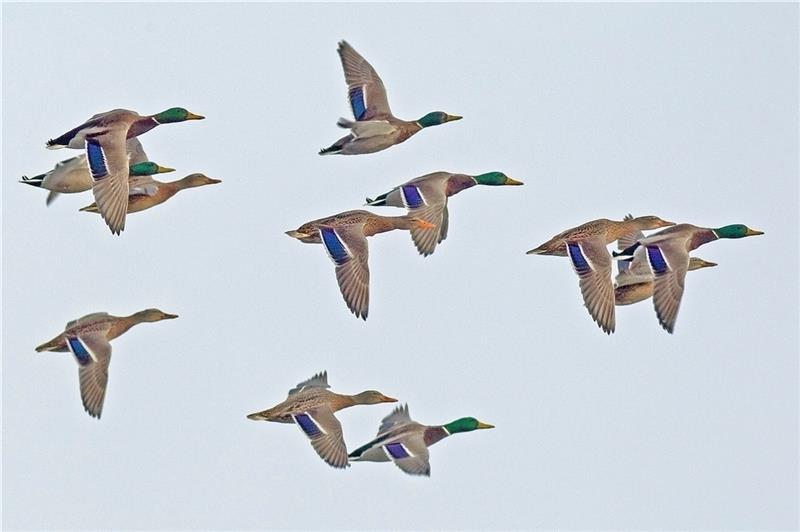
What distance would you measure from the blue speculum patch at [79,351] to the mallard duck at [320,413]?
1.94 metres

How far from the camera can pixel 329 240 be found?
87.2 ft

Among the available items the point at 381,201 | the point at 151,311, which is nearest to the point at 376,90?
the point at 381,201

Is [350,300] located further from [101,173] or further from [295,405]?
[101,173]

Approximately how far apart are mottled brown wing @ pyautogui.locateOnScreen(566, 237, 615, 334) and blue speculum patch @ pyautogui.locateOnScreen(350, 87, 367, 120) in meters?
3.86

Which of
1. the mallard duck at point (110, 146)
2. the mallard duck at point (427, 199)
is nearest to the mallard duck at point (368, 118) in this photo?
the mallard duck at point (427, 199)

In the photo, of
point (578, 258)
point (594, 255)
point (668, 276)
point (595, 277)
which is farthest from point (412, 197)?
point (668, 276)

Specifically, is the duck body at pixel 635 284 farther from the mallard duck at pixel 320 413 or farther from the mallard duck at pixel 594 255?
the mallard duck at pixel 320 413

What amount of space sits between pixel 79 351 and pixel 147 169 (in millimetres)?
2705

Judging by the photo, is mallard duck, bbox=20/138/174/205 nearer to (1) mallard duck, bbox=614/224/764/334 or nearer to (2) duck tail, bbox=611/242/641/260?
(2) duck tail, bbox=611/242/641/260

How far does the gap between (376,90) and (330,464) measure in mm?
6295

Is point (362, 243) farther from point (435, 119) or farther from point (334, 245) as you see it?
point (435, 119)

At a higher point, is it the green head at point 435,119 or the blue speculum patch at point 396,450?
the green head at point 435,119

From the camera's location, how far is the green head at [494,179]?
1153 inches

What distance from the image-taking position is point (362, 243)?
1043 inches
